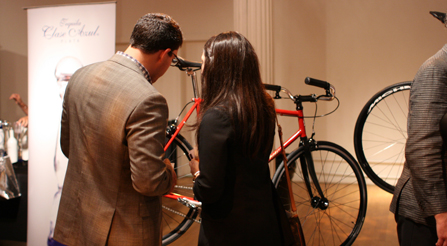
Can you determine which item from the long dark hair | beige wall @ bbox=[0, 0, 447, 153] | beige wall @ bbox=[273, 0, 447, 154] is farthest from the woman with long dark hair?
beige wall @ bbox=[273, 0, 447, 154]

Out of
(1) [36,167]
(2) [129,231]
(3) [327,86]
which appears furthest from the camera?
(1) [36,167]

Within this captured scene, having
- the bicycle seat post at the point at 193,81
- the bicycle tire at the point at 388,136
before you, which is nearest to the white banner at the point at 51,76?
the bicycle seat post at the point at 193,81

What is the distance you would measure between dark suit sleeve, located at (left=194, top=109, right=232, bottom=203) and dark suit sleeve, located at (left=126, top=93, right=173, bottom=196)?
19 cm

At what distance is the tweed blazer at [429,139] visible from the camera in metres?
1.10

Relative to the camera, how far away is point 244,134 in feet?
3.65

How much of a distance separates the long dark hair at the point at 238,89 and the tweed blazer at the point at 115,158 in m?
0.21

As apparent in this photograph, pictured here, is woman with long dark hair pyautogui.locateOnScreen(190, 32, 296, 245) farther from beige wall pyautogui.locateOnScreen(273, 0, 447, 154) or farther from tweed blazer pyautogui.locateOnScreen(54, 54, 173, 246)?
beige wall pyautogui.locateOnScreen(273, 0, 447, 154)

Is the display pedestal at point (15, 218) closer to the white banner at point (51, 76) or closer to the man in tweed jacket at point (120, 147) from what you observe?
the white banner at point (51, 76)

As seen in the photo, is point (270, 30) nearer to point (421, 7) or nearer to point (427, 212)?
point (427, 212)

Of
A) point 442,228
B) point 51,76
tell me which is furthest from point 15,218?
point 442,228

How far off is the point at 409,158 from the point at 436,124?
0.14 m

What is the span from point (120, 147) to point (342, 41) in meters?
3.97


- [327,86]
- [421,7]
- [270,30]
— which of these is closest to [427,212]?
[327,86]

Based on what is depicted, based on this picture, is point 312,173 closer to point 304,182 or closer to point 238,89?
point 304,182
